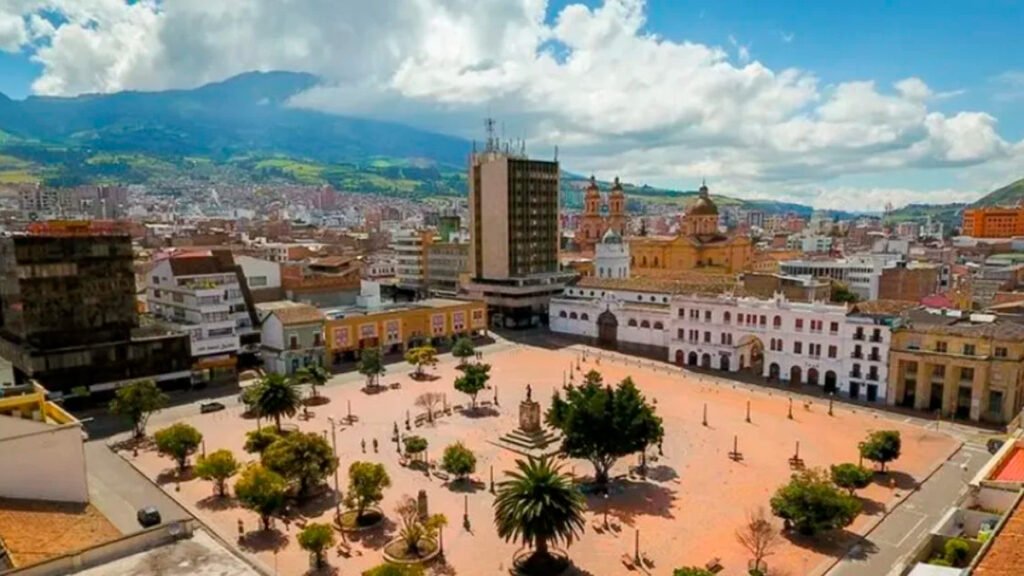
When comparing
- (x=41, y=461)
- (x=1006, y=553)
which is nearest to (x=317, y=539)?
(x=41, y=461)

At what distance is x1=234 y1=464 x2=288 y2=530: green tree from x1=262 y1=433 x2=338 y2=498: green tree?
6.16 ft

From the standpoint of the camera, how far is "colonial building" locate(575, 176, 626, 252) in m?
143

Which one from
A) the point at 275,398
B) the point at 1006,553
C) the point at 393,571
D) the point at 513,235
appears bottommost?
the point at 393,571

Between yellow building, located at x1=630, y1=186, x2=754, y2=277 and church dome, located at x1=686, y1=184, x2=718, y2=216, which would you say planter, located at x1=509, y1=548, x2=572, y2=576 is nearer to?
yellow building, located at x1=630, y1=186, x2=754, y2=277

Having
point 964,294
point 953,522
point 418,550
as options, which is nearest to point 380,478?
point 418,550

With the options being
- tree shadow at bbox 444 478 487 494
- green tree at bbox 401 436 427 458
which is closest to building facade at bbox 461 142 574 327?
A: green tree at bbox 401 436 427 458

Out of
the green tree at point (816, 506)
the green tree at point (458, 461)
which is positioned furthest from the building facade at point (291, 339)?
the green tree at point (816, 506)

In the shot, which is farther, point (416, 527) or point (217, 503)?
point (217, 503)

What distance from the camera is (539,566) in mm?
32375

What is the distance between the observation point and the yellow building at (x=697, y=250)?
12250 centimetres

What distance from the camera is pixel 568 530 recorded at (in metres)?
31.7

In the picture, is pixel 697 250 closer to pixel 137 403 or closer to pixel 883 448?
pixel 883 448

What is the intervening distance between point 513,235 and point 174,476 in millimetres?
65628

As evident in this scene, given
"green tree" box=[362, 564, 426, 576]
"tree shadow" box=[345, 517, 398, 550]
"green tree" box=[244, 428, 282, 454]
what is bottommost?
"tree shadow" box=[345, 517, 398, 550]
